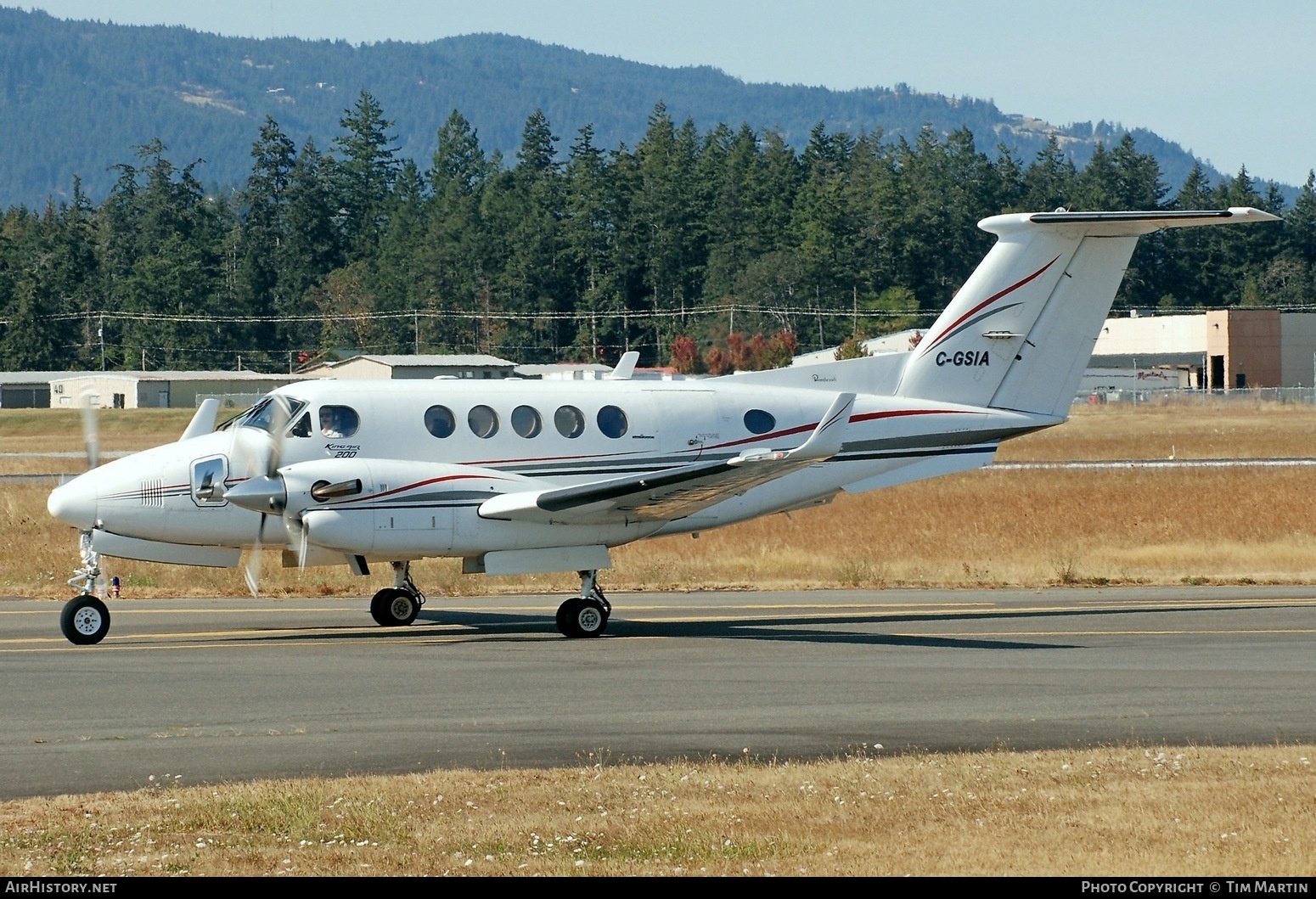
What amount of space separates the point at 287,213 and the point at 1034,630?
440 feet

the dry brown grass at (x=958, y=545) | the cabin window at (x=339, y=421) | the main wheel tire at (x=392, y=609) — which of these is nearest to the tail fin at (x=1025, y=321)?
the dry brown grass at (x=958, y=545)

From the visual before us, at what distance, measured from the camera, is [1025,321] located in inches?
864

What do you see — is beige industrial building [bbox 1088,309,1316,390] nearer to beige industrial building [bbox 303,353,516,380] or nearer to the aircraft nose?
beige industrial building [bbox 303,353,516,380]

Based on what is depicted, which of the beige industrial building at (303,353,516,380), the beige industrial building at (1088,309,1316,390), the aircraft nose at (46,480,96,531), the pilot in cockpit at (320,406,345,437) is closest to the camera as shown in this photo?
the aircraft nose at (46,480,96,531)

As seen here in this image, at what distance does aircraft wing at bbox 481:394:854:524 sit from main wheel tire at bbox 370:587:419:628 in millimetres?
2198

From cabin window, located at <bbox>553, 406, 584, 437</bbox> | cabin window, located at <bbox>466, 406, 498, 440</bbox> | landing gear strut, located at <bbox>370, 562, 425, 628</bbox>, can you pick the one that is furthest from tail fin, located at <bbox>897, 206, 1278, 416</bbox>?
landing gear strut, located at <bbox>370, 562, 425, 628</bbox>

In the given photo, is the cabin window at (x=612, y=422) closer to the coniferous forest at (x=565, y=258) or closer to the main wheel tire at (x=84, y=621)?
the main wheel tire at (x=84, y=621)

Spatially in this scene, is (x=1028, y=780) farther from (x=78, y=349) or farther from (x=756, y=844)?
(x=78, y=349)

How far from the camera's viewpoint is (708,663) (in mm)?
16250

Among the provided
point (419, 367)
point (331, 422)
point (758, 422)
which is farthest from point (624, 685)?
point (419, 367)

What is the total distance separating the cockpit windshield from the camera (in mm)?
18188

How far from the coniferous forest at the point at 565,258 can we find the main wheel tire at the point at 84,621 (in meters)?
89.9

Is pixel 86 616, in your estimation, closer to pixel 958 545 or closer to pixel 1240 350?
pixel 958 545

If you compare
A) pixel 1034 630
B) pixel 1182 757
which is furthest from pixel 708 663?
pixel 1182 757
